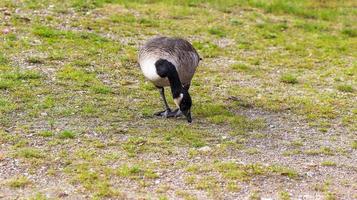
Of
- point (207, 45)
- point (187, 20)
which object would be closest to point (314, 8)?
point (187, 20)

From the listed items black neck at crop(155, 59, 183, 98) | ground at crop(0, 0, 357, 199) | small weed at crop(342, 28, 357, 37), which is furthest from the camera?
small weed at crop(342, 28, 357, 37)

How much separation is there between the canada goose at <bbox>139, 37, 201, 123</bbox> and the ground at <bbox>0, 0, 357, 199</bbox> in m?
0.44

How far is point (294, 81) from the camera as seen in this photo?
1213 cm

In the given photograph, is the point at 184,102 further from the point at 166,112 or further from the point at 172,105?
the point at 172,105

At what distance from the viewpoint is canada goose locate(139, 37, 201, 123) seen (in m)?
8.97

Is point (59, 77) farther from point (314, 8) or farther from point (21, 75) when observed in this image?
point (314, 8)

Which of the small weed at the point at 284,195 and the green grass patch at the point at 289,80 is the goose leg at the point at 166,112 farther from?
the green grass patch at the point at 289,80

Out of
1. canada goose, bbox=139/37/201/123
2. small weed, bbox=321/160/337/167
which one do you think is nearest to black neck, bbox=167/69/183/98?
canada goose, bbox=139/37/201/123

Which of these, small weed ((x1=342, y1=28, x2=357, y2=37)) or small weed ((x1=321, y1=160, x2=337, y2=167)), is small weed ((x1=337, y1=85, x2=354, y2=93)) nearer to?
small weed ((x1=321, y1=160, x2=337, y2=167))

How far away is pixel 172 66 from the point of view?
29.5ft

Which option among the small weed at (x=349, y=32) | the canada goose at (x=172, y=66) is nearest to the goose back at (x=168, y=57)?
the canada goose at (x=172, y=66)

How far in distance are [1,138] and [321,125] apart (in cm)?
466

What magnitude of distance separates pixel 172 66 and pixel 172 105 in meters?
1.60

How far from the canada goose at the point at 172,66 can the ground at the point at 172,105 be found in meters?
0.44
